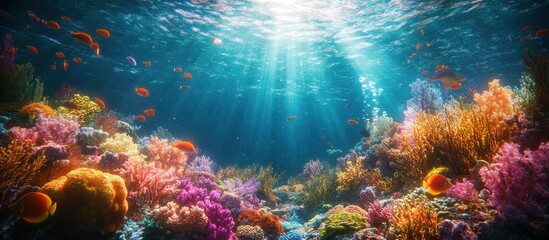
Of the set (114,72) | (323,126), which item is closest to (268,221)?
(114,72)

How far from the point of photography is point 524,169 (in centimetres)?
373

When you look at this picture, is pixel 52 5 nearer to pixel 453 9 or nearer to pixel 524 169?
pixel 524 169

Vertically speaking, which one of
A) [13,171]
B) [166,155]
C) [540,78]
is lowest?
[13,171]

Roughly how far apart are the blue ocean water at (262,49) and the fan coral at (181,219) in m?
12.4

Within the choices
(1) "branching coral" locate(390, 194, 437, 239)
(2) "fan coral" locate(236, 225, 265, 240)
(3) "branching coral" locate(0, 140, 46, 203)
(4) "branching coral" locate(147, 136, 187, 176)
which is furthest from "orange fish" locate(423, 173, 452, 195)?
(3) "branching coral" locate(0, 140, 46, 203)

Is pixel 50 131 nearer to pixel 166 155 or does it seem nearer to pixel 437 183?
pixel 166 155

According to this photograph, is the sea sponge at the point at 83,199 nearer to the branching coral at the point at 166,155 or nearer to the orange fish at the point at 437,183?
the branching coral at the point at 166,155

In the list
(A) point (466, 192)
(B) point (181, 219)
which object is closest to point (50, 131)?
(B) point (181, 219)

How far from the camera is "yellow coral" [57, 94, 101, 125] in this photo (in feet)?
31.8

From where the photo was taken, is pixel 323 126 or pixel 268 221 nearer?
pixel 268 221

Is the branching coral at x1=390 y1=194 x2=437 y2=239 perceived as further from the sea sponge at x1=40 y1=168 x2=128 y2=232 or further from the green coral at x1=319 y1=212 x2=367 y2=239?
the sea sponge at x1=40 y1=168 x2=128 y2=232

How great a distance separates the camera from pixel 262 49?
2127 cm

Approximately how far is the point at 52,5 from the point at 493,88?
22378 mm

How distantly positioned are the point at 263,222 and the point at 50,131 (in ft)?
19.7
